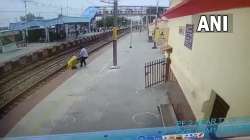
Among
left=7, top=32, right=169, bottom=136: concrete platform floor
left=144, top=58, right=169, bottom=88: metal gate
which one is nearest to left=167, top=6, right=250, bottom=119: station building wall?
left=7, top=32, right=169, bottom=136: concrete platform floor

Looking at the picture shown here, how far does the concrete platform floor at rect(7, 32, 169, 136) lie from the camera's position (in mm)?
10195

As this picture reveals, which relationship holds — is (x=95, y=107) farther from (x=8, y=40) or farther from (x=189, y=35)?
(x=8, y=40)

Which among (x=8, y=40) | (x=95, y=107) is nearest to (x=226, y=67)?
(x=95, y=107)

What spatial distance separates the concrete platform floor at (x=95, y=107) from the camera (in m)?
10.2

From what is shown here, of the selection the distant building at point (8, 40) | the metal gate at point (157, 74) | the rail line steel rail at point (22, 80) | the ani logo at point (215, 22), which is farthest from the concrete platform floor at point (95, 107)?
the distant building at point (8, 40)

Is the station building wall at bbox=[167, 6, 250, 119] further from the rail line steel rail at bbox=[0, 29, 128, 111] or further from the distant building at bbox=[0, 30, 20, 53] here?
the distant building at bbox=[0, 30, 20, 53]

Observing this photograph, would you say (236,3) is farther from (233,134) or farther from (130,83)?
(130,83)

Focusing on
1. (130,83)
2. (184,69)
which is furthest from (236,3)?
(130,83)

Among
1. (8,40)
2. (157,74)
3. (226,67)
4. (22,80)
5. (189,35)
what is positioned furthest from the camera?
(8,40)

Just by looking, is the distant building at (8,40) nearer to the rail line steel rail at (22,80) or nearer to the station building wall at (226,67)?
the rail line steel rail at (22,80)

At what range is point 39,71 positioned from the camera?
886 inches

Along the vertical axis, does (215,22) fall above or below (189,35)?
above

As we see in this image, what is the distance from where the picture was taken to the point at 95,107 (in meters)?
12.3

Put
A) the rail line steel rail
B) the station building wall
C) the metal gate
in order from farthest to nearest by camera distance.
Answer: the metal gate < the rail line steel rail < the station building wall
